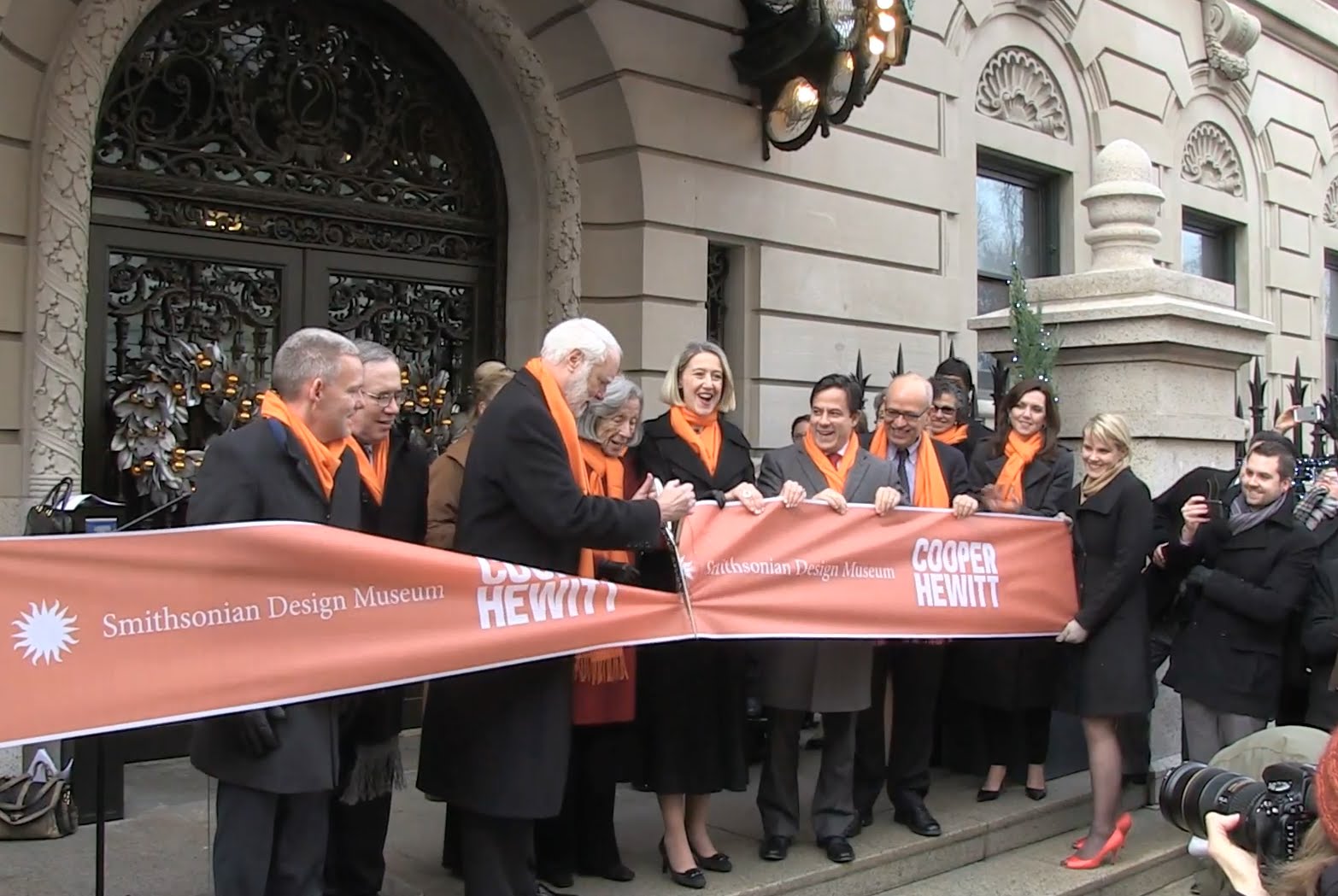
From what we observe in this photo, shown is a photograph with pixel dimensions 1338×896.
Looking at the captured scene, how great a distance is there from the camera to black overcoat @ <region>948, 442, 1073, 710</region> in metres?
6.00

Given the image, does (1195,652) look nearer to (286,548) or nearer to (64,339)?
(286,548)

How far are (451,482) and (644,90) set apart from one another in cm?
476

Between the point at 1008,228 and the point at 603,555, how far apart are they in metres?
9.54

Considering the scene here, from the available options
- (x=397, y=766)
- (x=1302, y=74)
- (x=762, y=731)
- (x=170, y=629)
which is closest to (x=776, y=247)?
(x=762, y=731)

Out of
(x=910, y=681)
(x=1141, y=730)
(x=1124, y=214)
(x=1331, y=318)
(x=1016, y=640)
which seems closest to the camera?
(x=910, y=681)

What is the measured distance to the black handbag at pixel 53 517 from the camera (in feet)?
18.0

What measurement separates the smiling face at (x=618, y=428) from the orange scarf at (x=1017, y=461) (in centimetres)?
214

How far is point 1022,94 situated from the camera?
12.7 m

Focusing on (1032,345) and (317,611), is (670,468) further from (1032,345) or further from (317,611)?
(1032,345)

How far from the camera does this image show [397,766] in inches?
173


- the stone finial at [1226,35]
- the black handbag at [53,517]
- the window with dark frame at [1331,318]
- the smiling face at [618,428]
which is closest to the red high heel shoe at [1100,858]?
the smiling face at [618,428]

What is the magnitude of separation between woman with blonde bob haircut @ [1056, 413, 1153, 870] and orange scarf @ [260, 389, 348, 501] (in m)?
3.49

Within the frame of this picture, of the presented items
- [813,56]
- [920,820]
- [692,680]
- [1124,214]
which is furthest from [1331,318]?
[692,680]

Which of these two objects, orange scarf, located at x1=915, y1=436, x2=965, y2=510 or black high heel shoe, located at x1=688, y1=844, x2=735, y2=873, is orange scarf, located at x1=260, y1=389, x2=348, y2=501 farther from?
orange scarf, located at x1=915, y1=436, x2=965, y2=510
